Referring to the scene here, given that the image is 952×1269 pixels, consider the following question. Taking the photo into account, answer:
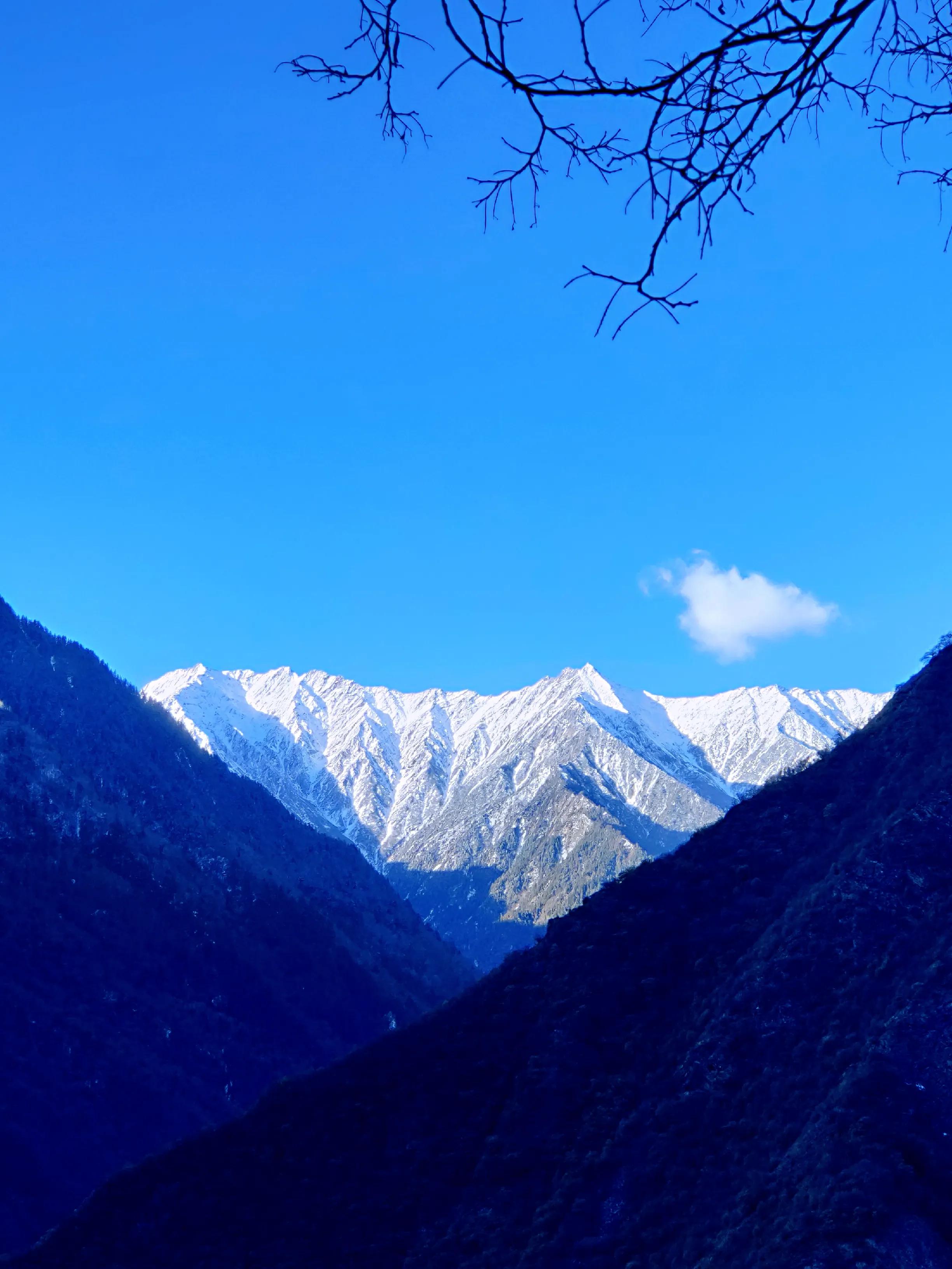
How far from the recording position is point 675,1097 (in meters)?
34.7

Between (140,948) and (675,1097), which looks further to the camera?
(140,948)

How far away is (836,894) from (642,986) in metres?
8.49

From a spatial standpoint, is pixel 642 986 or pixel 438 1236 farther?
pixel 642 986

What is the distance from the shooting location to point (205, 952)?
415 feet

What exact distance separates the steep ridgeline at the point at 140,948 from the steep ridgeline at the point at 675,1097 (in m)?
43.4

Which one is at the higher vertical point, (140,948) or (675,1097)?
(140,948)

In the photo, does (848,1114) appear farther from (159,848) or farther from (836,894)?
(159,848)

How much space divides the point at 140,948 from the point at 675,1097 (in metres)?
99.5

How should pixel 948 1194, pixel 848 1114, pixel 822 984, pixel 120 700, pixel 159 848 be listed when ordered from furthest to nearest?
pixel 120 700
pixel 159 848
pixel 822 984
pixel 848 1114
pixel 948 1194

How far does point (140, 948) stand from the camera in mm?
121062

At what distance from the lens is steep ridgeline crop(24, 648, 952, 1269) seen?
2767 cm

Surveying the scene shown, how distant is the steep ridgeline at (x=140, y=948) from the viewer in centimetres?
9319

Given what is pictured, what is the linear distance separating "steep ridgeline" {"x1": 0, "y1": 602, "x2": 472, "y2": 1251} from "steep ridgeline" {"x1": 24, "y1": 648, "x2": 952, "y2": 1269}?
43353mm

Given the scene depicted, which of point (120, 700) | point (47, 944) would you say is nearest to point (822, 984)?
point (47, 944)
